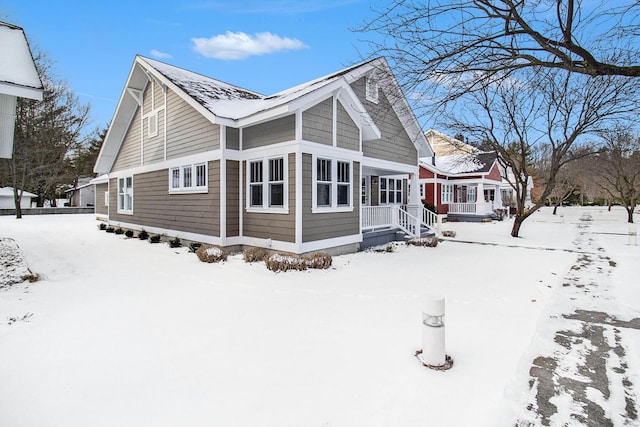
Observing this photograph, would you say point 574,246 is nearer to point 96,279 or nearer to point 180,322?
point 180,322

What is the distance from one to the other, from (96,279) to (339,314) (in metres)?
5.56

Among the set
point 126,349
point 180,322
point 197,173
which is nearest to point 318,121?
point 197,173

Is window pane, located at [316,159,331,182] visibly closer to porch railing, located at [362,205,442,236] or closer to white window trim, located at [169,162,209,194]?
porch railing, located at [362,205,442,236]

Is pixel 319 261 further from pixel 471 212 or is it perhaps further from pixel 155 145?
pixel 471 212

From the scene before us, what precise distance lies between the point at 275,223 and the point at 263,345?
17.8 ft

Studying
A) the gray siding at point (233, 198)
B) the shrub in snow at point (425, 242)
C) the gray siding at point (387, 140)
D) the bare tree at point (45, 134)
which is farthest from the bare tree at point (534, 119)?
the bare tree at point (45, 134)

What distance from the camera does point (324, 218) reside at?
9469 mm

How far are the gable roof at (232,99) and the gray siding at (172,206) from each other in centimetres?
189

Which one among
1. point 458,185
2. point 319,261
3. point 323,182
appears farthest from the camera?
point 458,185

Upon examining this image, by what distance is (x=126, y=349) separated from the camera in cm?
384

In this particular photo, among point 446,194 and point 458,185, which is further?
point 458,185

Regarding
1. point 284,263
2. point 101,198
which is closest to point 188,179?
point 284,263

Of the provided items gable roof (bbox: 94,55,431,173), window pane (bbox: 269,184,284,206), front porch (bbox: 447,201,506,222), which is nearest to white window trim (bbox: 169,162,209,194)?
gable roof (bbox: 94,55,431,173)

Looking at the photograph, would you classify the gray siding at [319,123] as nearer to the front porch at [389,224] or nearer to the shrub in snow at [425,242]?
the front porch at [389,224]
